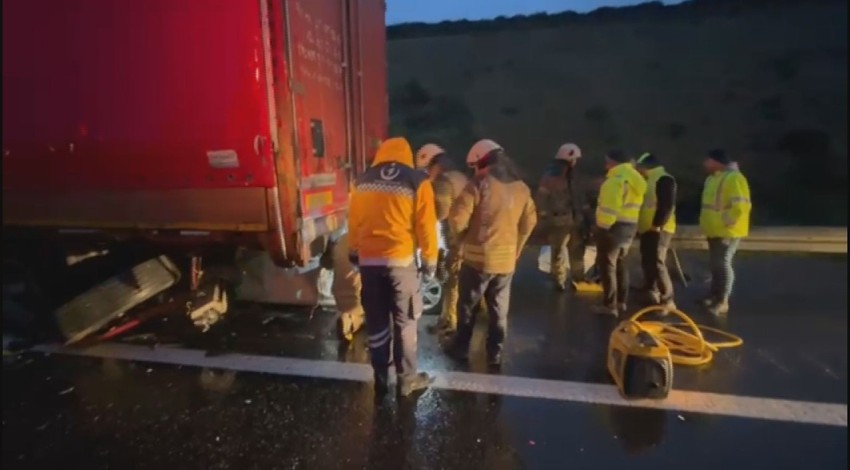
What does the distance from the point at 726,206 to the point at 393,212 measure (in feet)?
11.8

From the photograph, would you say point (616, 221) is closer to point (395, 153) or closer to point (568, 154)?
point (568, 154)

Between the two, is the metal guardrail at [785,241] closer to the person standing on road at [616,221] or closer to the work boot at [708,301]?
the work boot at [708,301]

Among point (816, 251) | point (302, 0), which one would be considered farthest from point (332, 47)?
point (816, 251)

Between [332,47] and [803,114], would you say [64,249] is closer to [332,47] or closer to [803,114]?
[332,47]

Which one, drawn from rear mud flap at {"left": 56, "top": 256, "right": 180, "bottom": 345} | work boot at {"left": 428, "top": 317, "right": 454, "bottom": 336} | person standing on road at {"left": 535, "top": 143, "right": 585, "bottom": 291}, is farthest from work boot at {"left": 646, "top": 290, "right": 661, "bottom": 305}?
rear mud flap at {"left": 56, "top": 256, "right": 180, "bottom": 345}

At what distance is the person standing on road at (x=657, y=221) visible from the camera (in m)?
5.51

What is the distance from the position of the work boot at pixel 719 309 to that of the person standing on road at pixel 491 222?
2587mm

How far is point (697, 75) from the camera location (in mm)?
23391

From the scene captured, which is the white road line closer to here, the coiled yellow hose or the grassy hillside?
the coiled yellow hose

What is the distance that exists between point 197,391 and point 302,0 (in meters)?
2.86

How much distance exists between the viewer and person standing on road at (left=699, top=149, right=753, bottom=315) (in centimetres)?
533

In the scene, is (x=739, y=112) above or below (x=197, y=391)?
above

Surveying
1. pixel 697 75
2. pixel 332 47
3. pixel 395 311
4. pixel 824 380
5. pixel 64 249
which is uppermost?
pixel 697 75

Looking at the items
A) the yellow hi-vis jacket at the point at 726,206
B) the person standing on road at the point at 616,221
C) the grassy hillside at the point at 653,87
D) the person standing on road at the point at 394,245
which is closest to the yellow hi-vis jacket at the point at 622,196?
the person standing on road at the point at 616,221
